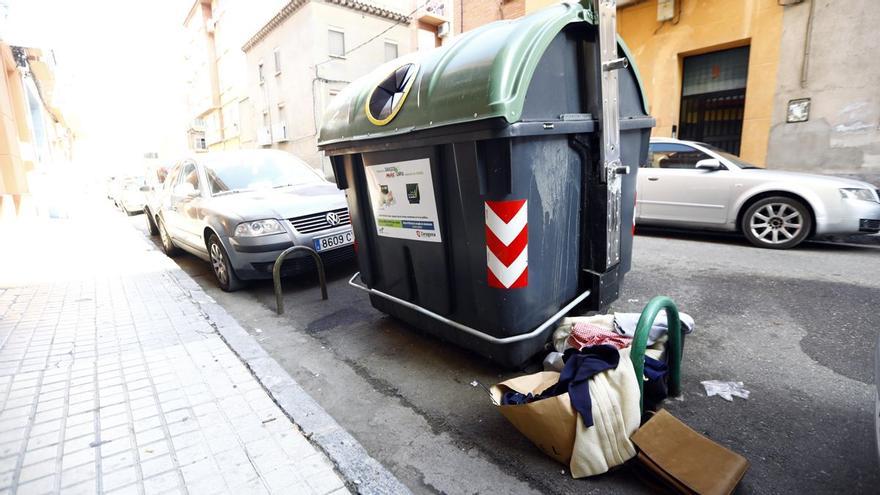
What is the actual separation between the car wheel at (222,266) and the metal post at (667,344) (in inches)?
175

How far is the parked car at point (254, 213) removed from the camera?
188 inches

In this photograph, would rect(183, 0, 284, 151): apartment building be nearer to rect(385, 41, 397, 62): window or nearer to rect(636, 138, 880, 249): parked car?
rect(385, 41, 397, 62): window

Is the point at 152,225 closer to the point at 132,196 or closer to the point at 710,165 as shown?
the point at 132,196

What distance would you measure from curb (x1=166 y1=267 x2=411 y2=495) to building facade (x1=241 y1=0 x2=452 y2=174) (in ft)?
60.6

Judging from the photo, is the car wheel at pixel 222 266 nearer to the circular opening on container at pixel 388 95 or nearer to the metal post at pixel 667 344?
the circular opening on container at pixel 388 95

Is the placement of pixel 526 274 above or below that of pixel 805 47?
below

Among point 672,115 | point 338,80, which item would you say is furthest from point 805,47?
point 338,80

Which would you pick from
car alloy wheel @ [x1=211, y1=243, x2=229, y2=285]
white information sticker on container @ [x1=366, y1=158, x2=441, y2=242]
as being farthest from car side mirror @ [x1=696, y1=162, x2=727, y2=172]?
car alloy wheel @ [x1=211, y1=243, x2=229, y2=285]

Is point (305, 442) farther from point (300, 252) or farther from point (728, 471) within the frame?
point (300, 252)

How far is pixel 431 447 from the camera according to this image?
7.61 ft

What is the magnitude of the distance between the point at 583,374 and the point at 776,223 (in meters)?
5.39

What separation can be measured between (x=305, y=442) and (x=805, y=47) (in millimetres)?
11076

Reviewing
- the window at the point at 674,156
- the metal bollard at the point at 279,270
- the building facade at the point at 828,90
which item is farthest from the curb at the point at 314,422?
the building facade at the point at 828,90

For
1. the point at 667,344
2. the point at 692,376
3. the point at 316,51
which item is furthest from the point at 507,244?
the point at 316,51
